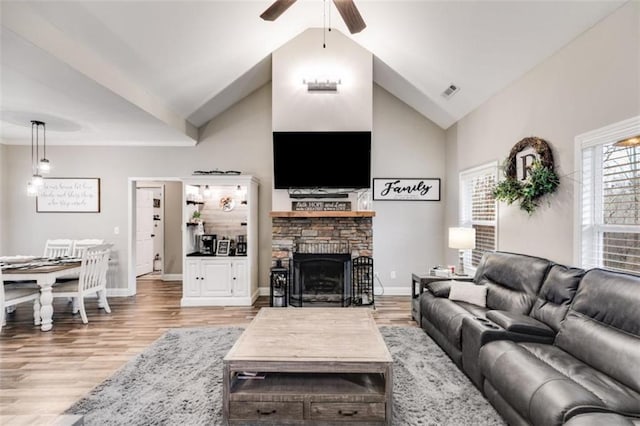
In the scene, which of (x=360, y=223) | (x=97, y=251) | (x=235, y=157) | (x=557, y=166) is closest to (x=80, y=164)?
(x=97, y=251)

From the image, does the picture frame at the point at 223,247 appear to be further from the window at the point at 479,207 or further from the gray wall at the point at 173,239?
the window at the point at 479,207

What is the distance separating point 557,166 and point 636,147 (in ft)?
2.31

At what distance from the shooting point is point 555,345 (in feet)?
7.95

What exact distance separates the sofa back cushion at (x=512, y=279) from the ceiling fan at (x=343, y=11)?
2.57 metres

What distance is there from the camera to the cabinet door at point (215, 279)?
5.27m

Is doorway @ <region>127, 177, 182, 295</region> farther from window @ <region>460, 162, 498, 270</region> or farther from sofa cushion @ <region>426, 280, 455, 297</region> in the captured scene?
window @ <region>460, 162, 498, 270</region>

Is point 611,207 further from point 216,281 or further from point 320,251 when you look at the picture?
point 216,281

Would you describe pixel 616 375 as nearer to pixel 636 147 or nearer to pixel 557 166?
pixel 636 147

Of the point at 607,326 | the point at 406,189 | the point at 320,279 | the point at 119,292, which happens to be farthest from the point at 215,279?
the point at 607,326

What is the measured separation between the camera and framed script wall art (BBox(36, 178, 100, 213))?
5.71m

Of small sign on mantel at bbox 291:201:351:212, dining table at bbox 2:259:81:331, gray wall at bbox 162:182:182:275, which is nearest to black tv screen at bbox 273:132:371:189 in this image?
small sign on mantel at bbox 291:201:351:212

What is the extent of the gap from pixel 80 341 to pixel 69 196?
309 cm

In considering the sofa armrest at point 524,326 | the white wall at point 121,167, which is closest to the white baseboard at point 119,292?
the white wall at point 121,167

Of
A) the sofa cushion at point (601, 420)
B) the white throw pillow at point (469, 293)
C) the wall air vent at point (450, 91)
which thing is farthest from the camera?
the wall air vent at point (450, 91)
